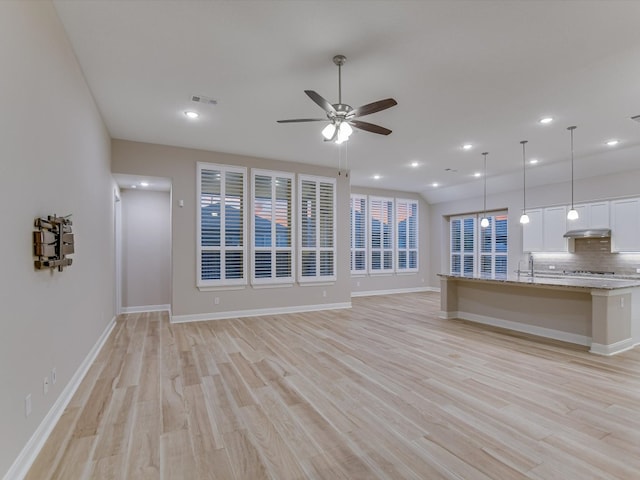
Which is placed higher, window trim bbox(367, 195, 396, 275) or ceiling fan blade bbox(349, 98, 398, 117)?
ceiling fan blade bbox(349, 98, 398, 117)

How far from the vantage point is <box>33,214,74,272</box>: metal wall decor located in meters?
2.27

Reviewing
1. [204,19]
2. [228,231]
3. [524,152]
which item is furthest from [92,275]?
[524,152]

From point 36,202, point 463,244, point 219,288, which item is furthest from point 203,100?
point 463,244

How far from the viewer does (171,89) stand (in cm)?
390

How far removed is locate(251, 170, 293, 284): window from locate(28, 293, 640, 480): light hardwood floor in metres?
2.18

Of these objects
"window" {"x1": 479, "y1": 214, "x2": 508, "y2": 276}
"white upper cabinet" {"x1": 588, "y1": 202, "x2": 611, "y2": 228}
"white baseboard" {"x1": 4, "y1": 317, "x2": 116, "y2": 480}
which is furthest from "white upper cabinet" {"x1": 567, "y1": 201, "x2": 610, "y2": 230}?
"white baseboard" {"x1": 4, "y1": 317, "x2": 116, "y2": 480}

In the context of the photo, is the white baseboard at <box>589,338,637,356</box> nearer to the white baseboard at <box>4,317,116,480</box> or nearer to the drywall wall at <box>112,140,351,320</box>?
the drywall wall at <box>112,140,351,320</box>

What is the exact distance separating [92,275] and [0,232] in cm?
266

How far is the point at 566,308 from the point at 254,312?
5280mm

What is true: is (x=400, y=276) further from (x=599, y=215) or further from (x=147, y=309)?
(x=147, y=309)

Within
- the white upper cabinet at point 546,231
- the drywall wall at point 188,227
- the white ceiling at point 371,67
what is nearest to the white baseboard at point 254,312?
the drywall wall at point 188,227

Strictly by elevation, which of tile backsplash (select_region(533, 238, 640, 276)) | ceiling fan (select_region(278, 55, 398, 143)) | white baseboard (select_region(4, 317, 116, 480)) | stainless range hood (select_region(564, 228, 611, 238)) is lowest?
white baseboard (select_region(4, 317, 116, 480))

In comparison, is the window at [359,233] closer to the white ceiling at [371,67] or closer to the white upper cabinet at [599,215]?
the white ceiling at [371,67]

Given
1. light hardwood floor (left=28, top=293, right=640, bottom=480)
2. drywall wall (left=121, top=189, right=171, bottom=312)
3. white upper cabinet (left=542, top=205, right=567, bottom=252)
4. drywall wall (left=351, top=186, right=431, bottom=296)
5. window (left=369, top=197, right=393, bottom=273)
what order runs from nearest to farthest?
light hardwood floor (left=28, top=293, right=640, bottom=480) → drywall wall (left=121, top=189, right=171, bottom=312) → white upper cabinet (left=542, top=205, right=567, bottom=252) → drywall wall (left=351, top=186, right=431, bottom=296) → window (left=369, top=197, right=393, bottom=273)
